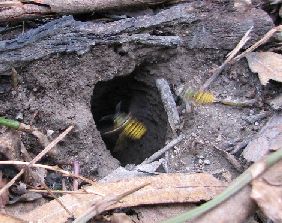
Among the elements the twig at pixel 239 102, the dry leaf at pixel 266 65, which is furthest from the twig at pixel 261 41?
the twig at pixel 239 102

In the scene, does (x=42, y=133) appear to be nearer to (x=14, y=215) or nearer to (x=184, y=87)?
(x=14, y=215)

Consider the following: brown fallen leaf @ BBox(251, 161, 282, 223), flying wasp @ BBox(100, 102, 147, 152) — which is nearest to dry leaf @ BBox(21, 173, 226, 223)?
A: brown fallen leaf @ BBox(251, 161, 282, 223)

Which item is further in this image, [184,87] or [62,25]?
[184,87]

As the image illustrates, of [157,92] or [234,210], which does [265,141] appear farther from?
[157,92]

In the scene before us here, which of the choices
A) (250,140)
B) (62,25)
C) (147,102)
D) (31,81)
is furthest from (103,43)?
(250,140)

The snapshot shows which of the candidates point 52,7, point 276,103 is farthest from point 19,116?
point 276,103

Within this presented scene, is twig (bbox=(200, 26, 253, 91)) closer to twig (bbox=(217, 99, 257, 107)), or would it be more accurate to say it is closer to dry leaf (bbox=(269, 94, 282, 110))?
twig (bbox=(217, 99, 257, 107))
